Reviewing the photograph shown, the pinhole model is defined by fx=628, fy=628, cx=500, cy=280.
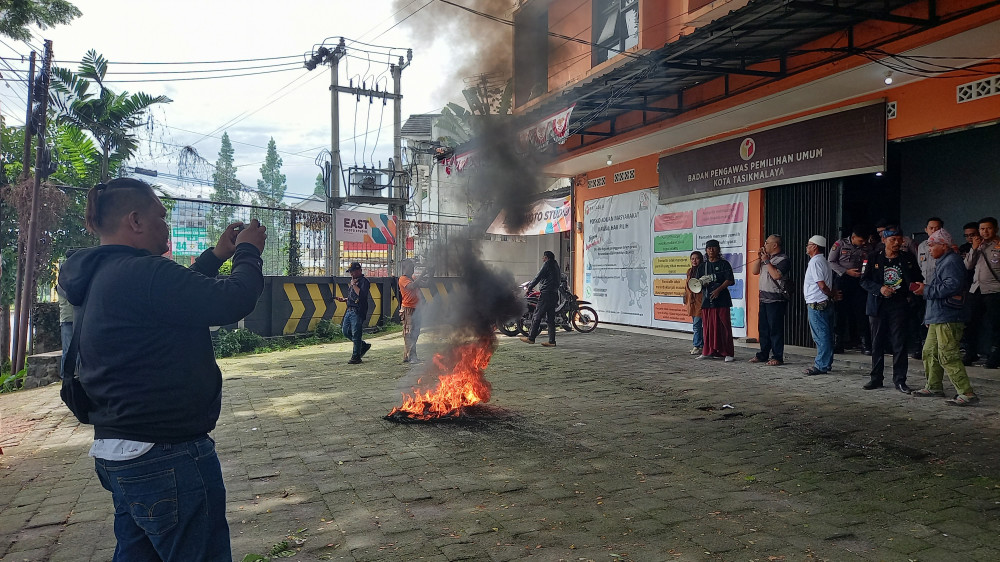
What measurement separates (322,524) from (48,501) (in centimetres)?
220

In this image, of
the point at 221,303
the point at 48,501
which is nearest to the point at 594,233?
the point at 48,501

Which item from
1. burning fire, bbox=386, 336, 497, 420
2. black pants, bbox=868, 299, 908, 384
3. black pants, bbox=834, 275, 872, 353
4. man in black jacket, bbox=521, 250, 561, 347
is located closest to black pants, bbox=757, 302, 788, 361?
black pants, bbox=834, 275, 872, 353

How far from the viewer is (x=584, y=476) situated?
4.56 meters

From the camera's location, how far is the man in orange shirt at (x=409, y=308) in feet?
33.9

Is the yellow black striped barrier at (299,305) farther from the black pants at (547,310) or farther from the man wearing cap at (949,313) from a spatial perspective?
the man wearing cap at (949,313)

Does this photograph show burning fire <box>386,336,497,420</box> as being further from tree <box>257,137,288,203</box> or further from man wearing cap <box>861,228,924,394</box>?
tree <box>257,137,288,203</box>

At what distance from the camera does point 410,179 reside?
17328 mm

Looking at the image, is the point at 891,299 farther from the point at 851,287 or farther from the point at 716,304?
the point at 851,287

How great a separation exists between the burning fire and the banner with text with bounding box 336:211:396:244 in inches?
393

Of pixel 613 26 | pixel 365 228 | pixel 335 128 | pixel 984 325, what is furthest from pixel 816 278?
pixel 335 128

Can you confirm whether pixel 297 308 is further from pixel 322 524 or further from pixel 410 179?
pixel 322 524

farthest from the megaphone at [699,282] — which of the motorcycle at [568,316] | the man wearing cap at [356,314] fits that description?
the man wearing cap at [356,314]

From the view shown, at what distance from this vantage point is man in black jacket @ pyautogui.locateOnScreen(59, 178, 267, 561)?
212cm

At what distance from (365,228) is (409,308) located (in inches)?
265
